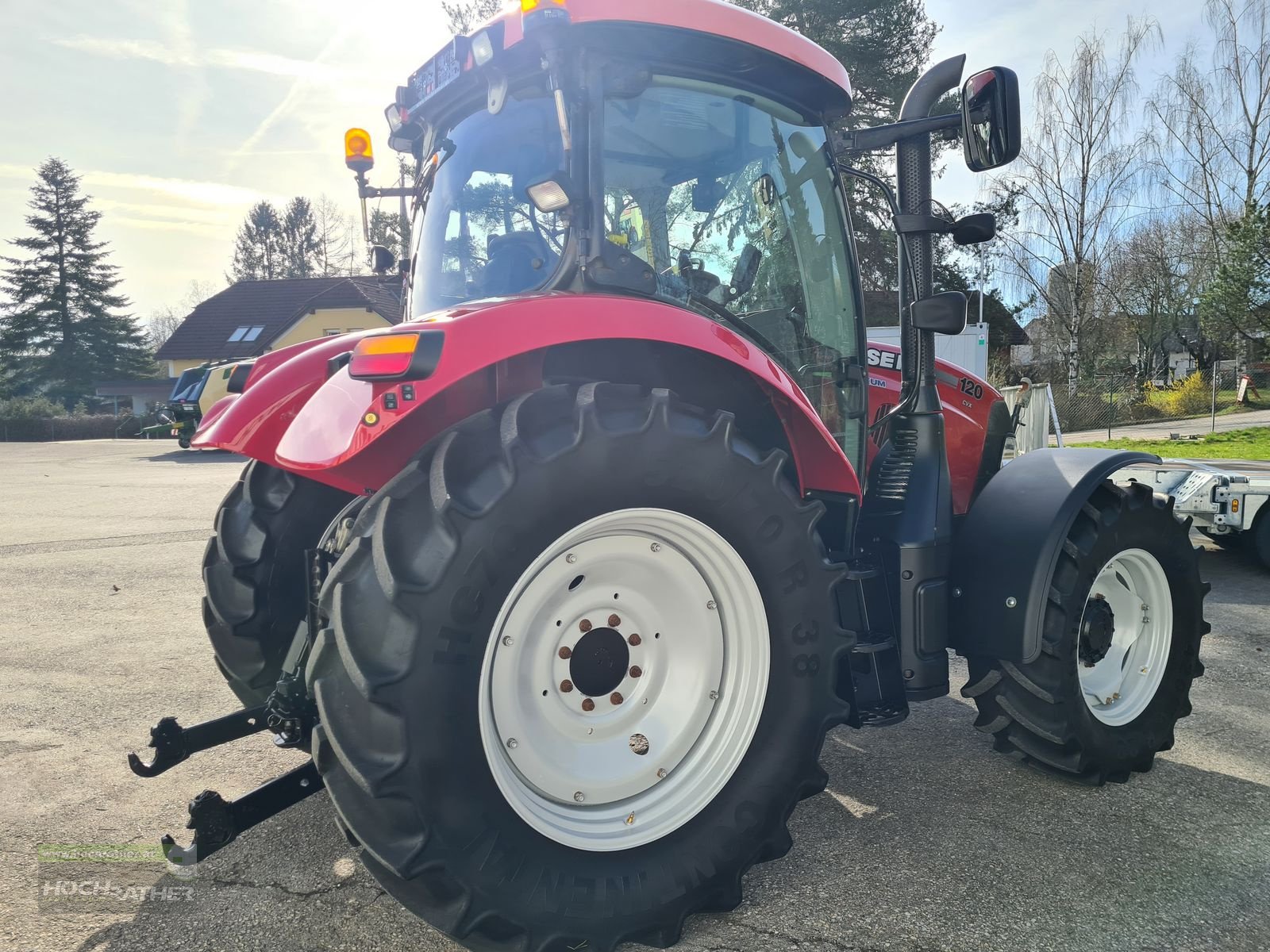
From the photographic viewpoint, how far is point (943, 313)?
119 inches

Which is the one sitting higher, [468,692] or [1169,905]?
[468,692]

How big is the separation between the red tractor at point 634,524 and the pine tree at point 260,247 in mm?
60617

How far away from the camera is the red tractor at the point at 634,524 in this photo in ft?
6.29

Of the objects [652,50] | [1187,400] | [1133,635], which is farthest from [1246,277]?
[652,50]

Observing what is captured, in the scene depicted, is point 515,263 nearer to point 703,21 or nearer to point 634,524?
point 703,21

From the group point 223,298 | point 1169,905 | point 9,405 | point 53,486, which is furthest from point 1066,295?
point 9,405

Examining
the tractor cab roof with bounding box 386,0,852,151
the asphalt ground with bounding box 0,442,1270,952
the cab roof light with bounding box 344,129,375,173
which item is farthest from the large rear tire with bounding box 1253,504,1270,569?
the cab roof light with bounding box 344,129,375,173

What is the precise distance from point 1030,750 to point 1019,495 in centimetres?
86

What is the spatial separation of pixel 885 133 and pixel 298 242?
6115cm

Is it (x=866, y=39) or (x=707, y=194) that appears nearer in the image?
(x=707, y=194)

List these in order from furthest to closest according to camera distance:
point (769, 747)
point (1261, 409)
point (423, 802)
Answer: point (1261, 409), point (769, 747), point (423, 802)

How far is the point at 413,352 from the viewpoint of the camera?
196 centimetres

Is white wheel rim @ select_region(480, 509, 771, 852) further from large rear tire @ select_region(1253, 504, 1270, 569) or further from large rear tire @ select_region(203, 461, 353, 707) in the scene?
large rear tire @ select_region(1253, 504, 1270, 569)

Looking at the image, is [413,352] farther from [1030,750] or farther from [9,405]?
[9,405]
